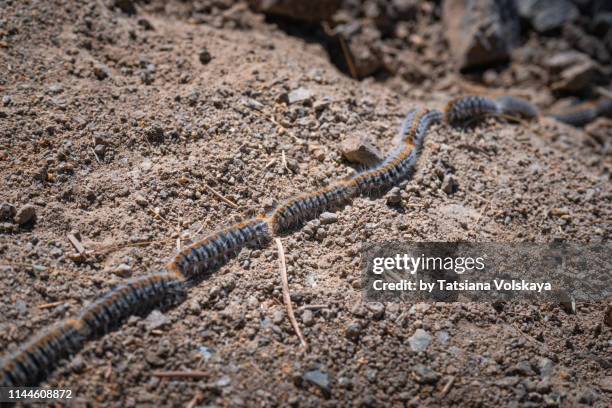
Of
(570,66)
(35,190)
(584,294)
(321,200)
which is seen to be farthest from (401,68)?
(35,190)

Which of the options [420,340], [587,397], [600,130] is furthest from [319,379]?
[600,130]

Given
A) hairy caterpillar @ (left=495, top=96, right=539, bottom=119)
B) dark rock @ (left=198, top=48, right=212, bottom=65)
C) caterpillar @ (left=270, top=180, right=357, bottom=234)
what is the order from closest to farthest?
caterpillar @ (left=270, top=180, right=357, bottom=234), dark rock @ (left=198, top=48, right=212, bottom=65), hairy caterpillar @ (left=495, top=96, right=539, bottom=119)

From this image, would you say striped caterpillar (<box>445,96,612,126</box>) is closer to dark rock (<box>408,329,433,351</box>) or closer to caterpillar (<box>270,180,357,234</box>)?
caterpillar (<box>270,180,357,234</box>)

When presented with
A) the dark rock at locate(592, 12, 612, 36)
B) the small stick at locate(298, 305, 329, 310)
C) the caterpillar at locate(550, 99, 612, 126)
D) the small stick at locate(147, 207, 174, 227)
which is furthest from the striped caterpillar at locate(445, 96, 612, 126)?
the small stick at locate(147, 207, 174, 227)

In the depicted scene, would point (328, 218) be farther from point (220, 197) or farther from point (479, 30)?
point (479, 30)

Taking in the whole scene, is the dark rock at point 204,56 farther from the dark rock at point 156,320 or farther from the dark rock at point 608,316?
the dark rock at point 608,316
